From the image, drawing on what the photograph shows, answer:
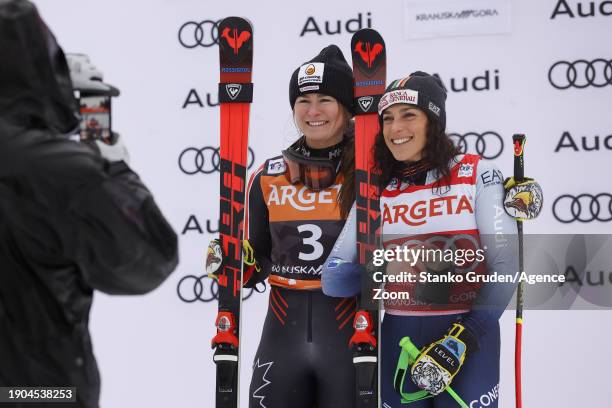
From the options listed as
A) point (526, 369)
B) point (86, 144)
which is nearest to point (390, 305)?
point (526, 369)

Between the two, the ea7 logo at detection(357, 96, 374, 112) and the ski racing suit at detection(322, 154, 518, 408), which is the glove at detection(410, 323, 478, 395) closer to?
the ski racing suit at detection(322, 154, 518, 408)

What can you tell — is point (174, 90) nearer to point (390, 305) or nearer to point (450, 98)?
point (450, 98)

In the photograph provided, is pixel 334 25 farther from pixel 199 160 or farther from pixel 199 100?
pixel 199 160

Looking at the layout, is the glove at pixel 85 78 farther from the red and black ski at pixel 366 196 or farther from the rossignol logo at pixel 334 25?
the rossignol logo at pixel 334 25

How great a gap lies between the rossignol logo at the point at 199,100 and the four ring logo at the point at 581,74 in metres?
1.74

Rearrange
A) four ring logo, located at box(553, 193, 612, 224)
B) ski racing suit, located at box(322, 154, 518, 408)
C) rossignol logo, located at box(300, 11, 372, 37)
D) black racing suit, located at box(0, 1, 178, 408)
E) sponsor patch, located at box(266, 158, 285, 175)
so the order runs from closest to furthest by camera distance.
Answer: black racing suit, located at box(0, 1, 178, 408)
ski racing suit, located at box(322, 154, 518, 408)
sponsor patch, located at box(266, 158, 285, 175)
four ring logo, located at box(553, 193, 612, 224)
rossignol logo, located at box(300, 11, 372, 37)

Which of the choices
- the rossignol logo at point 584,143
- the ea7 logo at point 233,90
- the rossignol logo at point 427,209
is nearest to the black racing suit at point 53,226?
the rossignol logo at point 427,209

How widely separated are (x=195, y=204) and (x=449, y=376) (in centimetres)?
215

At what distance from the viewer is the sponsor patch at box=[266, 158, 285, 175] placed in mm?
3406

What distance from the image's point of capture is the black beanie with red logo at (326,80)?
331 cm

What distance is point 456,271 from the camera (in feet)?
9.89

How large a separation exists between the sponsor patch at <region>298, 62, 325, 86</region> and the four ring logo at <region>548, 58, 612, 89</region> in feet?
4.83

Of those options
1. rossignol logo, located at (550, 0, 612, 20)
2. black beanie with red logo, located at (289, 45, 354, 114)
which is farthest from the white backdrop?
black beanie with red logo, located at (289, 45, 354, 114)

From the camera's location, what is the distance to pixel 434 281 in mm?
3047
